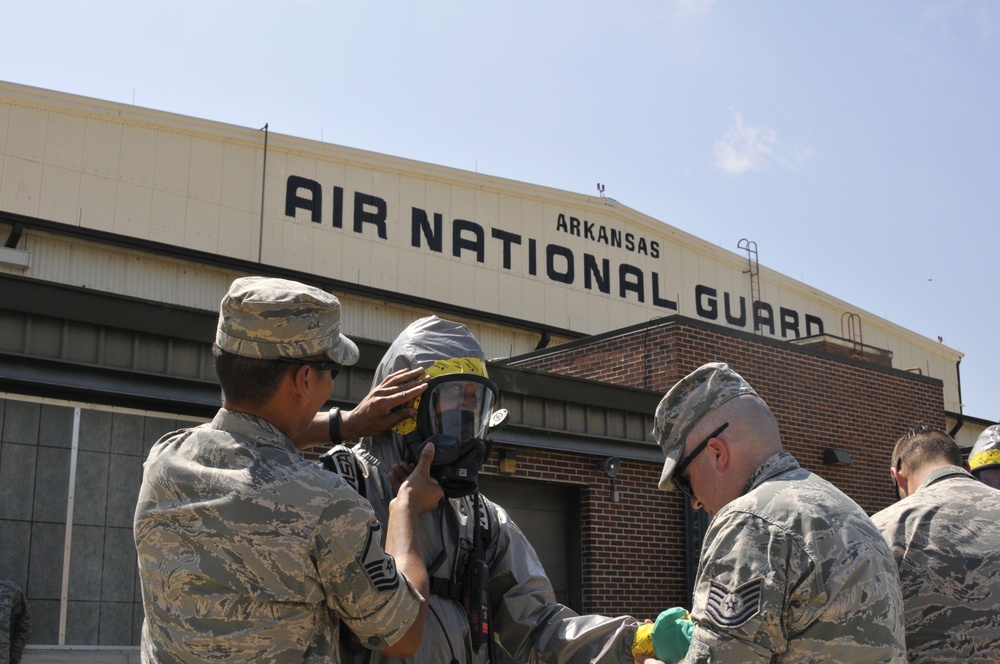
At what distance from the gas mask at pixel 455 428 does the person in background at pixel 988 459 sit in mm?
4138

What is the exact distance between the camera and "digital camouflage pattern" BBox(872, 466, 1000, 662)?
3744 millimetres

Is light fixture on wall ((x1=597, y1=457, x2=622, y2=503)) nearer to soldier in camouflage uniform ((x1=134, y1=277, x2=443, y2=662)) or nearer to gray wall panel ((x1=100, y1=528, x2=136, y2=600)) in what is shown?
gray wall panel ((x1=100, y1=528, x2=136, y2=600))

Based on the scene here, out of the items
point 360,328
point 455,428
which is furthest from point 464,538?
point 360,328

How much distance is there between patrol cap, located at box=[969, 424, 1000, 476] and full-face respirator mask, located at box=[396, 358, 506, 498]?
13.5 feet

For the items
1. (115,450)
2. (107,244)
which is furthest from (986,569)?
(107,244)

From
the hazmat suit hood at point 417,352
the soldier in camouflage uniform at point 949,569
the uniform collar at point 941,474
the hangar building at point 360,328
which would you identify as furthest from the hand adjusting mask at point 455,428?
the hangar building at point 360,328

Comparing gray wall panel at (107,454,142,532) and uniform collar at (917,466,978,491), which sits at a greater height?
gray wall panel at (107,454,142,532)

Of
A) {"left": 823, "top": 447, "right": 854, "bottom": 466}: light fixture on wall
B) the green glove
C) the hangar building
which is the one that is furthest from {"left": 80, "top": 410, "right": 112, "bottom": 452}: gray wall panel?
{"left": 823, "top": 447, "right": 854, "bottom": 466}: light fixture on wall

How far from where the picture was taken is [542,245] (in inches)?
910

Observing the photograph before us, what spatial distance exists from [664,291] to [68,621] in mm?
18047

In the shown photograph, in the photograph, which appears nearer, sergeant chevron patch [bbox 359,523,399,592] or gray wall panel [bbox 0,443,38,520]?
sergeant chevron patch [bbox 359,523,399,592]

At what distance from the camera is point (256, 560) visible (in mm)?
2518

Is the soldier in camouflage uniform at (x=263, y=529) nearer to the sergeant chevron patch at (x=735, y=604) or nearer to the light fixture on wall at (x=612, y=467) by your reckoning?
the sergeant chevron patch at (x=735, y=604)

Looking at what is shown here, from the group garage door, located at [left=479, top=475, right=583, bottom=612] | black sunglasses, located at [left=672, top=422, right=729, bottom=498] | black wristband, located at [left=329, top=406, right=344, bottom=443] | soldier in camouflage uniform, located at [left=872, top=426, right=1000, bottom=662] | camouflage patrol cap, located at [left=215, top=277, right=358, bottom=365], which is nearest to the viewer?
camouflage patrol cap, located at [left=215, top=277, right=358, bottom=365]
